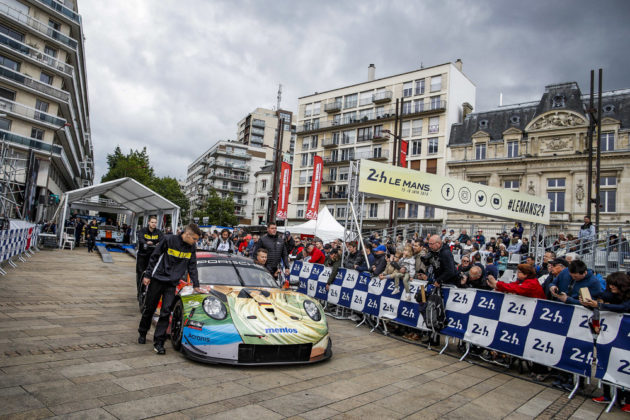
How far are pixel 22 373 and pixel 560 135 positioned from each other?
39.1 metres

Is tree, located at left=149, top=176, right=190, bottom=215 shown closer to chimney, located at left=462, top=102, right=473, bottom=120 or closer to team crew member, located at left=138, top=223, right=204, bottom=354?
chimney, located at left=462, top=102, right=473, bottom=120

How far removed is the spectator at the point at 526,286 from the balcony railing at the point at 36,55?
1637 inches

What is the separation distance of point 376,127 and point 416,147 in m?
6.53

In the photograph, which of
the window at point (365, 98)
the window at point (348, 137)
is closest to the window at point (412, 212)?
the window at point (348, 137)

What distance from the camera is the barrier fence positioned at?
41.1ft

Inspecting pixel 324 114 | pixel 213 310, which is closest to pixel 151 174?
pixel 324 114

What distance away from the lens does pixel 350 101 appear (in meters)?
53.0

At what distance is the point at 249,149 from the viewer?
8806 cm

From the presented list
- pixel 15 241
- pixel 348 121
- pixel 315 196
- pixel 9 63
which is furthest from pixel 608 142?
pixel 9 63

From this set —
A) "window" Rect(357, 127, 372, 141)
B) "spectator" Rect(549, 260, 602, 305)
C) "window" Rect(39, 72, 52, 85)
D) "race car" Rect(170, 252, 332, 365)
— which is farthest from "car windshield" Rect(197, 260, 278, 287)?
"window" Rect(357, 127, 372, 141)

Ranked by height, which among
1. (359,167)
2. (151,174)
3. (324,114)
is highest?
(324,114)

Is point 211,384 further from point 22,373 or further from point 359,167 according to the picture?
point 359,167

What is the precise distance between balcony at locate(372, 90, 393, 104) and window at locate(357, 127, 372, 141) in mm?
3489

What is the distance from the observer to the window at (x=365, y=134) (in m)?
50.1
